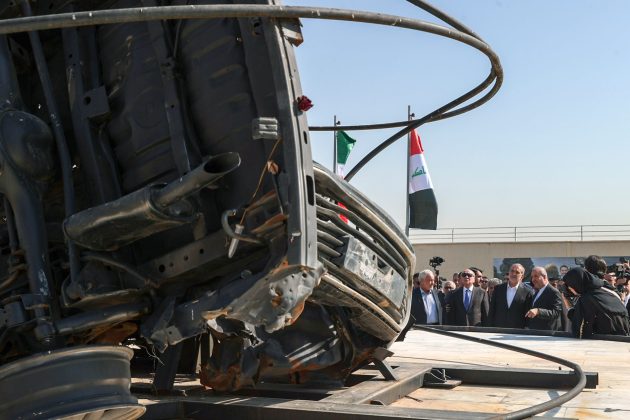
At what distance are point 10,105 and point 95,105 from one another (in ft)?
1.41

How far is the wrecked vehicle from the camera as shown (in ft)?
12.4

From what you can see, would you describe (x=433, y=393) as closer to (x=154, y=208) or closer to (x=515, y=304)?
(x=154, y=208)

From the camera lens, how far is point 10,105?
439cm

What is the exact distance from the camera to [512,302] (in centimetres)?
1120

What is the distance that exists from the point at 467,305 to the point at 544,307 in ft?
6.00

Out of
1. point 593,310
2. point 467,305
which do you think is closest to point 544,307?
point 467,305

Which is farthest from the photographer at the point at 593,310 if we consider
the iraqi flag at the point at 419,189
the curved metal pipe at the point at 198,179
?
the iraqi flag at the point at 419,189

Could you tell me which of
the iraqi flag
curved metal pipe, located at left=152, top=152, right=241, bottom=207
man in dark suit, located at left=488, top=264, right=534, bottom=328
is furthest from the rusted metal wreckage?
the iraqi flag

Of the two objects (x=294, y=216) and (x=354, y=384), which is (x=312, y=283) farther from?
(x=354, y=384)

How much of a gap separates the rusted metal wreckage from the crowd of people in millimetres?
4279

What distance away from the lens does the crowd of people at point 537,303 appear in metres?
8.52

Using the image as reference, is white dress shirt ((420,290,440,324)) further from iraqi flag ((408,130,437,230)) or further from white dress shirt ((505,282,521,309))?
iraqi flag ((408,130,437,230))

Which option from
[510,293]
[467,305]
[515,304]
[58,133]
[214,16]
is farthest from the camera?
[467,305]

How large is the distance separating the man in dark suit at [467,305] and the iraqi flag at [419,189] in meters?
5.08
